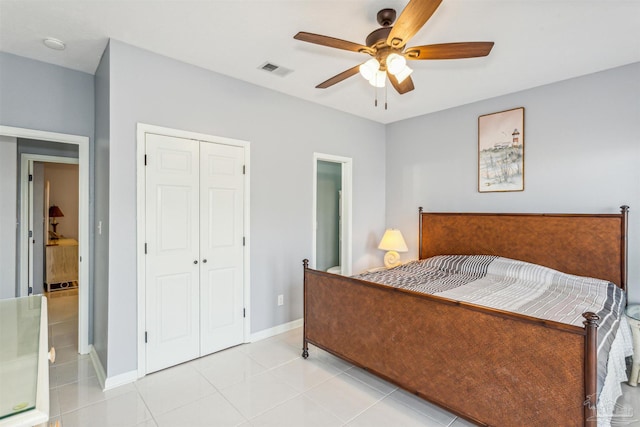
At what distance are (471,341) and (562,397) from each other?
0.45 meters

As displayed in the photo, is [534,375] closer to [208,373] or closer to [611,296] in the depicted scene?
[611,296]

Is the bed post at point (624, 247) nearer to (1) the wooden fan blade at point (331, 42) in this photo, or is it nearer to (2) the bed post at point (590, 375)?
(2) the bed post at point (590, 375)

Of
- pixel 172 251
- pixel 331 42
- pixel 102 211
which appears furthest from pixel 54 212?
pixel 331 42

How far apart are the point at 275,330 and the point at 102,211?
2.06 m

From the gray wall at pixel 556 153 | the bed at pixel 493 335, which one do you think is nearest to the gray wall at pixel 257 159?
the bed at pixel 493 335

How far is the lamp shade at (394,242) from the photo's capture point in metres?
4.18

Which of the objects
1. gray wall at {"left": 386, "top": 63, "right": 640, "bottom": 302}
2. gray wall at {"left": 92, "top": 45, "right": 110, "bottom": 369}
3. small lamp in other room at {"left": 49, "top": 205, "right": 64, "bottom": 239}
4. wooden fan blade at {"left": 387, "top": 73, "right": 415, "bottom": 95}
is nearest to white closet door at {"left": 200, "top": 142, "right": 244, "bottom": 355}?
gray wall at {"left": 92, "top": 45, "right": 110, "bottom": 369}

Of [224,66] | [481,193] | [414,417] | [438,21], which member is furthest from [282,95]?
[414,417]

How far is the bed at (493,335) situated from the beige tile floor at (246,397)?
0.64 feet

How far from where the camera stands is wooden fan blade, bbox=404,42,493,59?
185 centimetres

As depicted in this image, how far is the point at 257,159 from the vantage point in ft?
10.8

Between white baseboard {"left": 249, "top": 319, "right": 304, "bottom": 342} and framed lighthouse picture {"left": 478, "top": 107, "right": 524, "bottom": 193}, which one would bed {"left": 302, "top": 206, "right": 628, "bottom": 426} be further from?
white baseboard {"left": 249, "top": 319, "right": 304, "bottom": 342}

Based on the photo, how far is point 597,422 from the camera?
143 cm

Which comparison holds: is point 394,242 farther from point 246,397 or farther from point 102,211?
point 102,211
